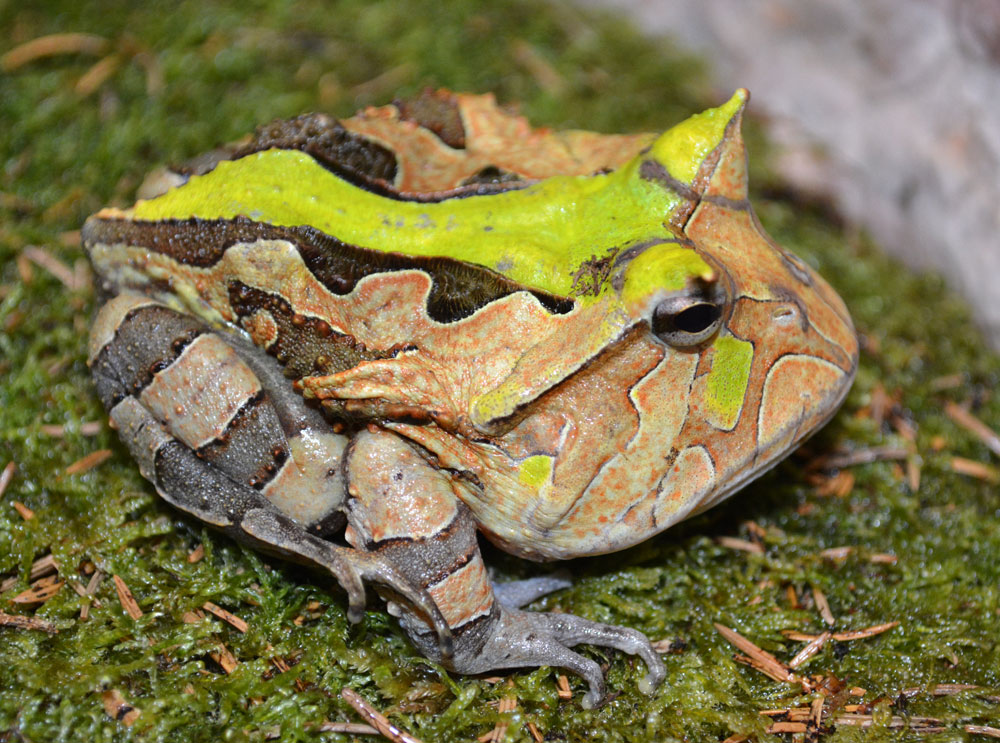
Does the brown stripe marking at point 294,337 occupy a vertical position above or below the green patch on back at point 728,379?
above

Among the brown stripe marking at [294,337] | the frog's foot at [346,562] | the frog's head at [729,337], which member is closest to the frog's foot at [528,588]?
the frog's foot at [346,562]

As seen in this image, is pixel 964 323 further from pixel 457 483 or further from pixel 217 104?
pixel 217 104

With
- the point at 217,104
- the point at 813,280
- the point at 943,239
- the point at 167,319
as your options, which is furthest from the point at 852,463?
the point at 217,104

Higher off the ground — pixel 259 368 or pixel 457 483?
pixel 259 368

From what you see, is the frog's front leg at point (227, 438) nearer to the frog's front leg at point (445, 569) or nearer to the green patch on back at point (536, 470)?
the frog's front leg at point (445, 569)

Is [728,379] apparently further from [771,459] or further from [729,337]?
[771,459]

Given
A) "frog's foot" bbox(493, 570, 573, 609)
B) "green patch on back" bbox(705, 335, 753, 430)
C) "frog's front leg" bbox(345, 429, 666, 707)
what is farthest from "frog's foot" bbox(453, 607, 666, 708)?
"green patch on back" bbox(705, 335, 753, 430)
